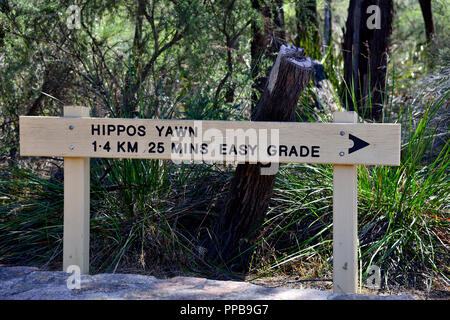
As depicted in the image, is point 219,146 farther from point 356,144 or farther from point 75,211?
point 75,211

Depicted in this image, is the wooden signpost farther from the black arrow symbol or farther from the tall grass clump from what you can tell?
the tall grass clump

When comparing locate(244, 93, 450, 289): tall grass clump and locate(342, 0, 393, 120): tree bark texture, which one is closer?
locate(244, 93, 450, 289): tall grass clump

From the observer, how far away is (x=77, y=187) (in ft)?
12.5

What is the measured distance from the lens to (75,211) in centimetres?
380

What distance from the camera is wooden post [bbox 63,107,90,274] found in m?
3.78

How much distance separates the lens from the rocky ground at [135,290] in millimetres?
3244

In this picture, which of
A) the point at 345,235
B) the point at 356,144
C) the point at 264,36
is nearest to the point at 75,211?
the point at 345,235

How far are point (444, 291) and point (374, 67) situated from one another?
12.5 ft

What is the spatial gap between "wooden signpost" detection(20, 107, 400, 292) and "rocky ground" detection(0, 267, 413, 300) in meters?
0.29

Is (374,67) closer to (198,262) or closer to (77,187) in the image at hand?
(198,262)

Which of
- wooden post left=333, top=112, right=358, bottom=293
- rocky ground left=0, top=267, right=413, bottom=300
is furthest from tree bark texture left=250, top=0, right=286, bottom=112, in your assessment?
rocky ground left=0, top=267, right=413, bottom=300

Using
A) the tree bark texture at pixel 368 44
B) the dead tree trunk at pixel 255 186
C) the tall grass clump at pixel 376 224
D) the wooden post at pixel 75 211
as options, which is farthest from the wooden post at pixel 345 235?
the tree bark texture at pixel 368 44

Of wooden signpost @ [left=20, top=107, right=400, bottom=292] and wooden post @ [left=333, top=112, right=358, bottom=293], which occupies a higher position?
wooden signpost @ [left=20, top=107, right=400, bottom=292]

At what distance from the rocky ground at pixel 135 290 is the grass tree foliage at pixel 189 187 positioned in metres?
0.70
